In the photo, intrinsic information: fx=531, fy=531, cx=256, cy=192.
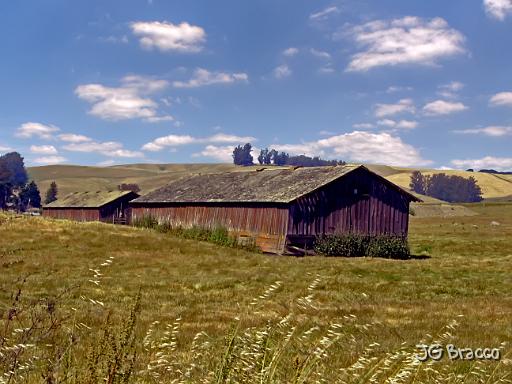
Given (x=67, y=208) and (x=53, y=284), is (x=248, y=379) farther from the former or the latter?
(x=67, y=208)

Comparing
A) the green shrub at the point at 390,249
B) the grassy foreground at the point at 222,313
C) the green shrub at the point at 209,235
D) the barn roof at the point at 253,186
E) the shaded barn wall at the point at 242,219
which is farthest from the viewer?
the barn roof at the point at 253,186

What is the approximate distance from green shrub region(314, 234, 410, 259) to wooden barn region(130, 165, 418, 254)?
195cm

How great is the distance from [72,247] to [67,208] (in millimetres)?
56226

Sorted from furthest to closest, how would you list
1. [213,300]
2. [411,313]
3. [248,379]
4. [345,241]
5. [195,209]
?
[195,209]
[345,241]
[213,300]
[411,313]
[248,379]

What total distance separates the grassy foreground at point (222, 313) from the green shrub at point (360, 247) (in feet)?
29.2

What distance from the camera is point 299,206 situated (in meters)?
40.4

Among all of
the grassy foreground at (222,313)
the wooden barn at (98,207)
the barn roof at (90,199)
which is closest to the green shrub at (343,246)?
the grassy foreground at (222,313)

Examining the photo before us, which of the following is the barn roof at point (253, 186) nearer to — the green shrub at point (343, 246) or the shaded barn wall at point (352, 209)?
the shaded barn wall at point (352, 209)

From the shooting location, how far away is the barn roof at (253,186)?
4185 cm

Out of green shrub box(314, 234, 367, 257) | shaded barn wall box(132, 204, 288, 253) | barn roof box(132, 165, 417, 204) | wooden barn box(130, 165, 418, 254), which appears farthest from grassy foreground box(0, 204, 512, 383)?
barn roof box(132, 165, 417, 204)

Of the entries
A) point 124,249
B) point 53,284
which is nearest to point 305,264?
point 124,249

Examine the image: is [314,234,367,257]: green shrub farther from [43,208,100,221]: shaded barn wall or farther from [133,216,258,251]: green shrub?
[43,208,100,221]: shaded barn wall

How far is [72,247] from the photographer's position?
1254 inches

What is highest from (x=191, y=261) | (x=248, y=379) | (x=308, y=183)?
(x=308, y=183)
